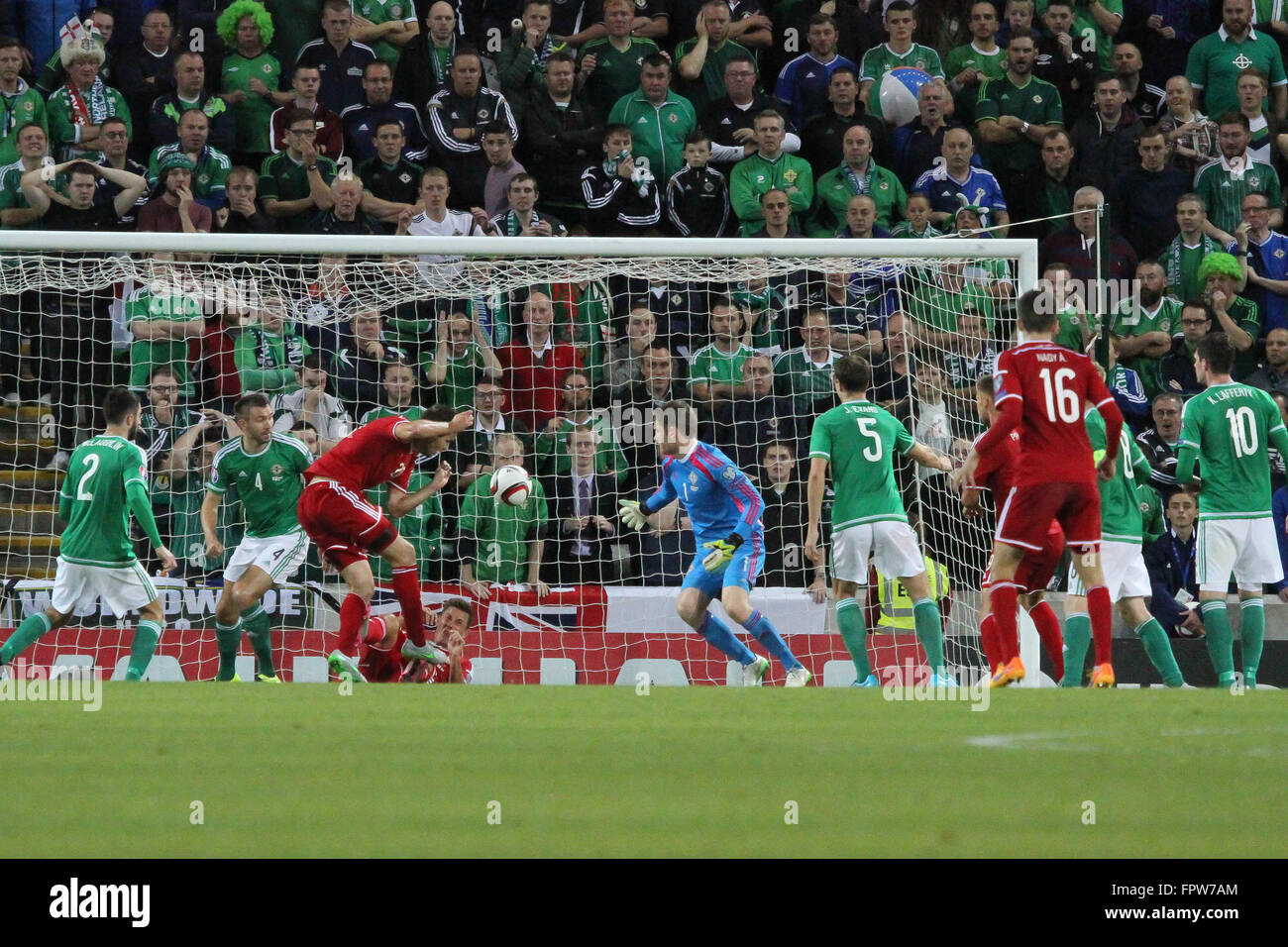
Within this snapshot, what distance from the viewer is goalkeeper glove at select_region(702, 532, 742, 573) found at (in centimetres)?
1113

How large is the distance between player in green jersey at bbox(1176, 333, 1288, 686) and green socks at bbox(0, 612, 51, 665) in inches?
292

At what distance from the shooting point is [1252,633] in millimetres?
10625

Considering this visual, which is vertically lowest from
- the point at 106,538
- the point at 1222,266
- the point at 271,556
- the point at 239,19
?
the point at 271,556

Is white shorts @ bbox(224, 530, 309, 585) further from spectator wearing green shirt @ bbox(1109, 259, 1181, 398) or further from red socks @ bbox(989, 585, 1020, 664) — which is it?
spectator wearing green shirt @ bbox(1109, 259, 1181, 398)

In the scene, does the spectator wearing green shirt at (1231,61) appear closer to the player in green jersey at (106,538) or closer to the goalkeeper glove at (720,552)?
the goalkeeper glove at (720,552)

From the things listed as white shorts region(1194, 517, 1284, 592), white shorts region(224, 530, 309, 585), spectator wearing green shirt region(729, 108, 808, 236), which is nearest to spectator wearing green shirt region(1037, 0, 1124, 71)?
spectator wearing green shirt region(729, 108, 808, 236)

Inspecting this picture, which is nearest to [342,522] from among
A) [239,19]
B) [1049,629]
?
[1049,629]

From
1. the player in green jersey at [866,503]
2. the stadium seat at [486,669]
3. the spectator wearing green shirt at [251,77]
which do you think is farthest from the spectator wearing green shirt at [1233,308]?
the spectator wearing green shirt at [251,77]

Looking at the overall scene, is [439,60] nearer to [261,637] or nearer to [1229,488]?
[261,637]

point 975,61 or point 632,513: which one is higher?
point 975,61

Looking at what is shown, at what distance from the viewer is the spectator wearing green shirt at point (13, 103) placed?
14.4 m

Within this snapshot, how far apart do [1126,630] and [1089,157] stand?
5.33 meters

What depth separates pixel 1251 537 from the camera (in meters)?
10.8

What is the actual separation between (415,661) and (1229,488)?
552 cm
